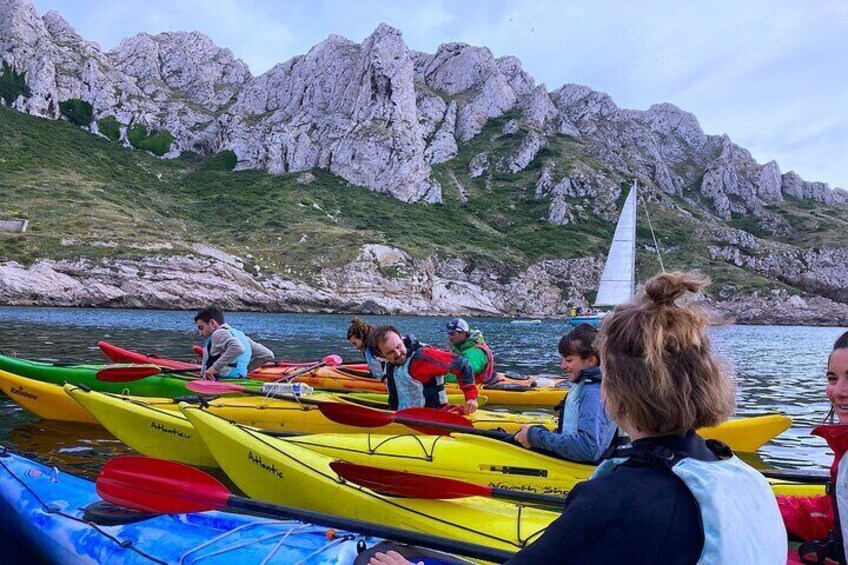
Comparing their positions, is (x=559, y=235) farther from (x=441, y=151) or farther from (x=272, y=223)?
(x=272, y=223)

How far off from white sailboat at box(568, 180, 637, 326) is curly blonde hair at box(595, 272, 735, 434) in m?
37.6

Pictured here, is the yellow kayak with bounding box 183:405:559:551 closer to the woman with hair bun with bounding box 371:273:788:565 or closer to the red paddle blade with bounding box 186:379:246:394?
the woman with hair bun with bounding box 371:273:788:565

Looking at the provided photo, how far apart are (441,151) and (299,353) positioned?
87530 mm

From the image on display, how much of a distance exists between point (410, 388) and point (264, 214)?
229ft

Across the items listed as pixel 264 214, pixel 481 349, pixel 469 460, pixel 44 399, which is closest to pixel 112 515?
pixel 469 460

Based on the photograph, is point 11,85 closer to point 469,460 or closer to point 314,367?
point 314,367

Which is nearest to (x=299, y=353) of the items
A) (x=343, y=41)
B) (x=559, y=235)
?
(x=559, y=235)

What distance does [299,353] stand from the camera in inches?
880

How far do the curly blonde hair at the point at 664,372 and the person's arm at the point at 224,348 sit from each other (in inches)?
359

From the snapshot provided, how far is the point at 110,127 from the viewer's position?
89.7m

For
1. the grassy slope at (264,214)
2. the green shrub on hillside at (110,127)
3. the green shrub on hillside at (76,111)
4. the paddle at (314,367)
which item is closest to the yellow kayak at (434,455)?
the paddle at (314,367)

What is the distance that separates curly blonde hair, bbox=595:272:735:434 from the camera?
5.22 feet

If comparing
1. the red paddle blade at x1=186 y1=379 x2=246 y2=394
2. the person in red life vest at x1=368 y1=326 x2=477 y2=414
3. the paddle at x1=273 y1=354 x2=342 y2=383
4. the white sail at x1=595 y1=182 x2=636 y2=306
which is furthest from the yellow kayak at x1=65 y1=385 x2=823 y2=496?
the white sail at x1=595 y1=182 x2=636 y2=306

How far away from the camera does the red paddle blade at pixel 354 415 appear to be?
6.50 metres
